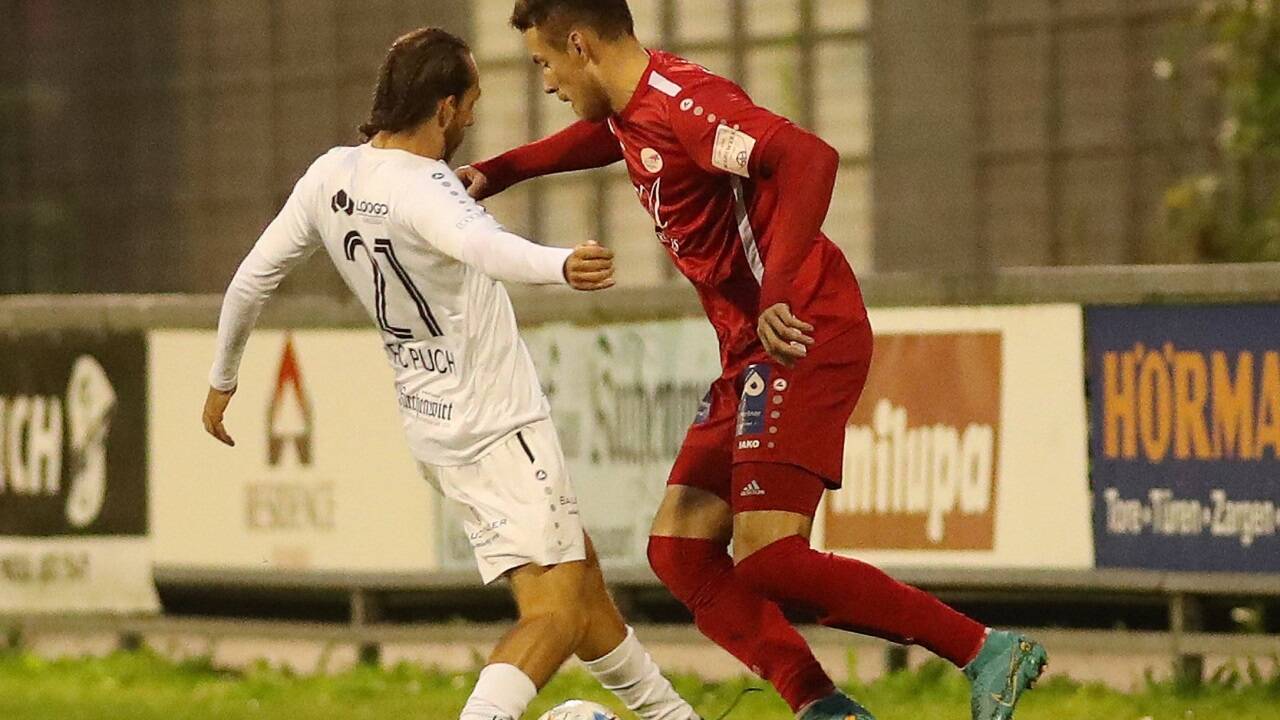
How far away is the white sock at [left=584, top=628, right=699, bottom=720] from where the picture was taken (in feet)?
21.9

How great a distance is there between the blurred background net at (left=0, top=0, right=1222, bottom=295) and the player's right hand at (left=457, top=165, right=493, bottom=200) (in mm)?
10255

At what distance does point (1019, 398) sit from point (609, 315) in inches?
72.6

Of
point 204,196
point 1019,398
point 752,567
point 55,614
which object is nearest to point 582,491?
point 1019,398

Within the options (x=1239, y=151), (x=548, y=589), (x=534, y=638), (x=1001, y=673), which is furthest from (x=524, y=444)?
(x=1239, y=151)

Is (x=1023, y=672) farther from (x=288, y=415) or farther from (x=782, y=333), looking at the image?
(x=288, y=415)

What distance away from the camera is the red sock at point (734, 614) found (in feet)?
21.8

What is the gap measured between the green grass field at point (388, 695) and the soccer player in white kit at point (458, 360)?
7.79 ft

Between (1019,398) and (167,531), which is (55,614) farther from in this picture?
(1019,398)

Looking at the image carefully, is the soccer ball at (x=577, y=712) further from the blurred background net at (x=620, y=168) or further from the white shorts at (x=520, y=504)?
the blurred background net at (x=620, y=168)

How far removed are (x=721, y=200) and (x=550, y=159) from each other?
82cm

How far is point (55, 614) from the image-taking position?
11.0 m

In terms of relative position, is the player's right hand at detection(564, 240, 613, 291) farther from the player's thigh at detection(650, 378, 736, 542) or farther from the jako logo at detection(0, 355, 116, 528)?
the jako logo at detection(0, 355, 116, 528)


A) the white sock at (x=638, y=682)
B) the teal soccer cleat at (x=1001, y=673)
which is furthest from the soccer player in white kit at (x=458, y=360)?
the teal soccer cleat at (x=1001, y=673)

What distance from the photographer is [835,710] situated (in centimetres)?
655
